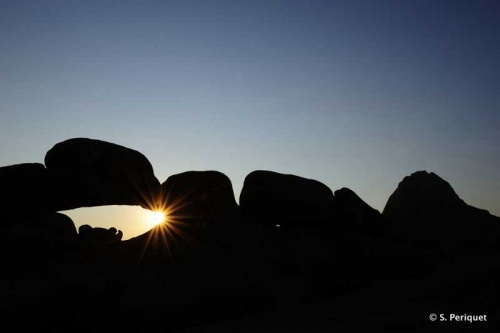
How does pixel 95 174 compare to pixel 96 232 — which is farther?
pixel 96 232

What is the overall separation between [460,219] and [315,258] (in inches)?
837

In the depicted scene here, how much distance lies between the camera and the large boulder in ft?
43.9

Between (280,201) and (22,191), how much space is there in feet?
28.7

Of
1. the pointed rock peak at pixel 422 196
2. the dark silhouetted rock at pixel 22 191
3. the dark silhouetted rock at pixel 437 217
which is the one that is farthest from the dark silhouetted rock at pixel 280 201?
Result: the pointed rock peak at pixel 422 196

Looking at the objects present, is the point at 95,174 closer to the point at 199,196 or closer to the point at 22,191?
the point at 22,191

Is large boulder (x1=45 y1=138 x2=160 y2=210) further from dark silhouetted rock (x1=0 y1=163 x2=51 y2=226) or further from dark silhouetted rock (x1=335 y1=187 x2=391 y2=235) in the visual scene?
dark silhouetted rock (x1=335 y1=187 x2=391 y2=235)

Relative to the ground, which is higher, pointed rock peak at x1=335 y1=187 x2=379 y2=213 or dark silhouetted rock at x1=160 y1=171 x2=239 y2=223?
pointed rock peak at x1=335 y1=187 x2=379 y2=213

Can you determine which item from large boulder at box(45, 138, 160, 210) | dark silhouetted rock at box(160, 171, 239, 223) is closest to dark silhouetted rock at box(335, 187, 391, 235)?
dark silhouetted rock at box(160, 171, 239, 223)

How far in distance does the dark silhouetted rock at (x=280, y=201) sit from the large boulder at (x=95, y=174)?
352cm

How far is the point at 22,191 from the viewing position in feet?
42.7

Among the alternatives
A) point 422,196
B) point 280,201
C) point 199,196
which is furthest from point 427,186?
point 199,196

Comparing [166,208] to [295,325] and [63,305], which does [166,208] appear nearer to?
[63,305]

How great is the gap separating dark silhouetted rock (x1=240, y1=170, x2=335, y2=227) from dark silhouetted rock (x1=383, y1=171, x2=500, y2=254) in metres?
12.8

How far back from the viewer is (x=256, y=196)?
13.4 metres
